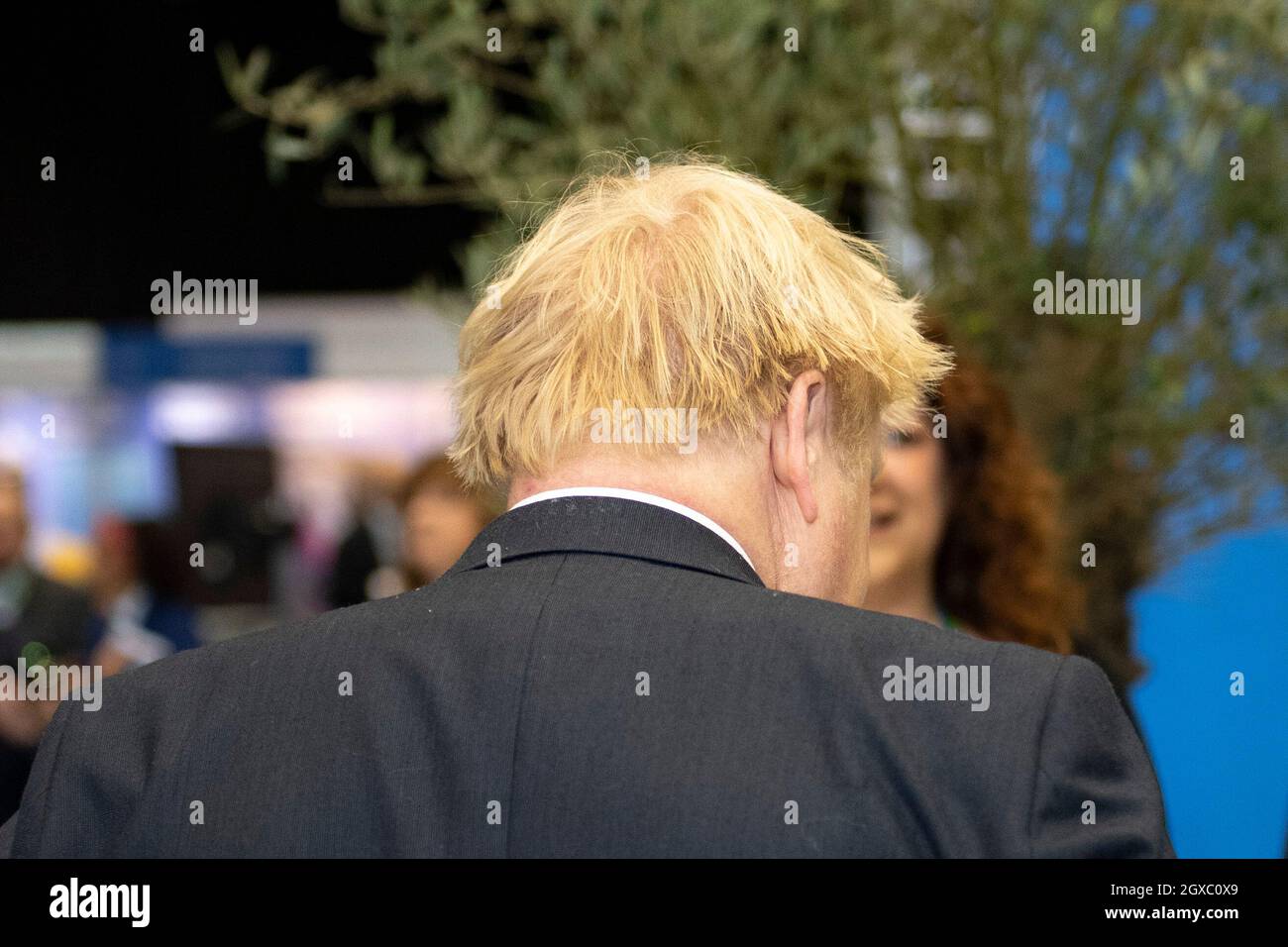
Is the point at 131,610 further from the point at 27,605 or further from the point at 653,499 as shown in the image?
the point at 653,499

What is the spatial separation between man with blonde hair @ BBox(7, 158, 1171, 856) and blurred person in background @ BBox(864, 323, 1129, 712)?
160 centimetres

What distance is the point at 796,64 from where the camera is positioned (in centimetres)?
341

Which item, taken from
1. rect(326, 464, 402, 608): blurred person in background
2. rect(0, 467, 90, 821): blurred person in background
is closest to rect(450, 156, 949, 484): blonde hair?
rect(0, 467, 90, 821): blurred person in background

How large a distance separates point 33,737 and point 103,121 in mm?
3625

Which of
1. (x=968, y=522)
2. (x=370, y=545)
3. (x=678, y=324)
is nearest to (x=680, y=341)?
(x=678, y=324)

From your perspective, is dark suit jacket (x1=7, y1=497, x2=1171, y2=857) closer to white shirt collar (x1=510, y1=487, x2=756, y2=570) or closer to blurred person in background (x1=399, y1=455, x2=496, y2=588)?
white shirt collar (x1=510, y1=487, x2=756, y2=570)

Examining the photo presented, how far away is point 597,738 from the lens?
1.30 metres

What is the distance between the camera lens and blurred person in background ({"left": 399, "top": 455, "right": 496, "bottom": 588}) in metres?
4.80

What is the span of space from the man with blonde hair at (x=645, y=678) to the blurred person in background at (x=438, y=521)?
10.3 feet
